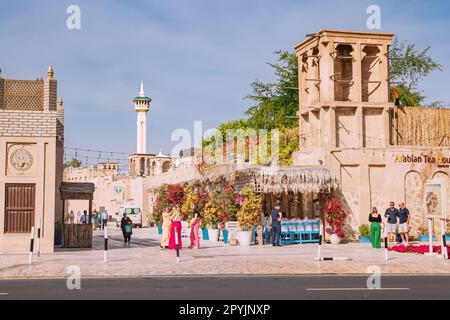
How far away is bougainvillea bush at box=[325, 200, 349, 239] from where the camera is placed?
31.6m

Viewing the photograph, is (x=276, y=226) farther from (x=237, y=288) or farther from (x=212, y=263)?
(x=237, y=288)

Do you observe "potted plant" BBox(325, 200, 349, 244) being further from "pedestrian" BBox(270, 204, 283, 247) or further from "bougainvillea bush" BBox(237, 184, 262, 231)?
"bougainvillea bush" BBox(237, 184, 262, 231)

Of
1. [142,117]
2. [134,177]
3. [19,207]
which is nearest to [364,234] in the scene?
[19,207]

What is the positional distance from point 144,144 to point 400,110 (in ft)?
185

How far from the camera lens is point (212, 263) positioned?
21.5 meters

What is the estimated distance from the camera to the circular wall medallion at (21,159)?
26.2 m

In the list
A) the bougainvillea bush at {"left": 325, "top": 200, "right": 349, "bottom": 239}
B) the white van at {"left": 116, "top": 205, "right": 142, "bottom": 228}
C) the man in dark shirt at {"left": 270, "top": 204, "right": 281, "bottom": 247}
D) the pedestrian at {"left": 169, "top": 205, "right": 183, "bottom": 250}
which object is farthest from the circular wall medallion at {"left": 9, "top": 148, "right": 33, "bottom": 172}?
the white van at {"left": 116, "top": 205, "right": 142, "bottom": 228}

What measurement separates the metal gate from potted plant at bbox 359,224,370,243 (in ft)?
49.2

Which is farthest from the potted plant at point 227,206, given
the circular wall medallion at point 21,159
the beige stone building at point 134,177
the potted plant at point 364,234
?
the beige stone building at point 134,177

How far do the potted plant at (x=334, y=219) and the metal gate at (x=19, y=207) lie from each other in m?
13.3

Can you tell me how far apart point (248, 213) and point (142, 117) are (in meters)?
66.2

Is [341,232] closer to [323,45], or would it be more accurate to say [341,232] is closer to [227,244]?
[227,244]

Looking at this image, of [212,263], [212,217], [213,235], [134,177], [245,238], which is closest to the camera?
[212,263]
